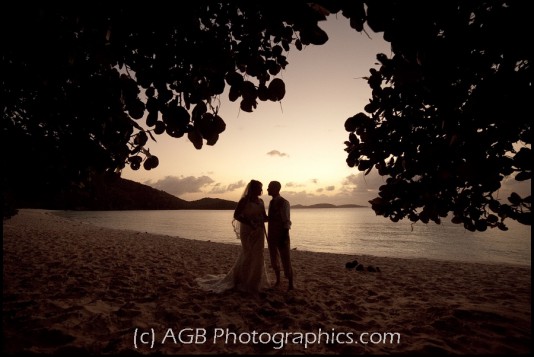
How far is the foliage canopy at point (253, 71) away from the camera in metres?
1.94

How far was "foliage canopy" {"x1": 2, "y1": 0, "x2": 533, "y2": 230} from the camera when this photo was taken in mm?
1940

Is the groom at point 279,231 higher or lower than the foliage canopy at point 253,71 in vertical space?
lower

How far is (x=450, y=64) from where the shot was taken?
8.34ft

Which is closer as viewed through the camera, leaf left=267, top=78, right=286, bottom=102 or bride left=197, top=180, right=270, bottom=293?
leaf left=267, top=78, right=286, bottom=102

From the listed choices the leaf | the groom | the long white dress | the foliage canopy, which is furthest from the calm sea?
the leaf

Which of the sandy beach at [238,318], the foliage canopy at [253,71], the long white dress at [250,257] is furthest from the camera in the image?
the long white dress at [250,257]

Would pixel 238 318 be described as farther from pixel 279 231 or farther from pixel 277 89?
pixel 277 89

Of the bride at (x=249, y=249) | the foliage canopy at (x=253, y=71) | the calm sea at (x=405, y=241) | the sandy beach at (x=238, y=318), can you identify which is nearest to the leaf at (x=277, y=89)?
the foliage canopy at (x=253, y=71)

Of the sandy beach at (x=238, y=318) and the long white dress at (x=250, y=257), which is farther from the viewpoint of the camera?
the long white dress at (x=250, y=257)

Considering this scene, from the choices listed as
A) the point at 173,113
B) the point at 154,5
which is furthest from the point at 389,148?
the point at 154,5

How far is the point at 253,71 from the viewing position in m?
2.21

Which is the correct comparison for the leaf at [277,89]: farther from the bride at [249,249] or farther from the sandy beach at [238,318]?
the bride at [249,249]

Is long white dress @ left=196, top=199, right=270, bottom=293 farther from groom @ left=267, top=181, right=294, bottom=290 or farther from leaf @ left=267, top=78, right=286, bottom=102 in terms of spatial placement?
leaf @ left=267, top=78, right=286, bottom=102

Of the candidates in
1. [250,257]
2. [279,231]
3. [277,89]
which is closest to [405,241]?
[279,231]
